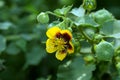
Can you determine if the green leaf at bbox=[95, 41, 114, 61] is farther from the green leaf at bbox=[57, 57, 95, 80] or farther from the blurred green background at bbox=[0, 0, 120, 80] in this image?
the blurred green background at bbox=[0, 0, 120, 80]

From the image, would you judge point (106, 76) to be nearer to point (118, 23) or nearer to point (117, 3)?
point (118, 23)

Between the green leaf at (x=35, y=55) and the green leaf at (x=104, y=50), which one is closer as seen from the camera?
the green leaf at (x=104, y=50)

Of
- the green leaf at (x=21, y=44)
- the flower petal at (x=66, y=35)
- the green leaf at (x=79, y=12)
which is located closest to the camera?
the flower petal at (x=66, y=35)

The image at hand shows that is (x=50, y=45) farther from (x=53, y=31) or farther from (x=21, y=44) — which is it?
(x=21, y=44)

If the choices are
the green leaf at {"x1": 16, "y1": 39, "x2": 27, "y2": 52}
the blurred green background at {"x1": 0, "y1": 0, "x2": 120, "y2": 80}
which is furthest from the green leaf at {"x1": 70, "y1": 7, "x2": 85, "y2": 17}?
the green leaf at {"x1": 16, "y1": 39, "x2": 27, "y2": 52}

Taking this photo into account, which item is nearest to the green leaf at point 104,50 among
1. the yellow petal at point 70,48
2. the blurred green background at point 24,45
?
the yellow petal at point 70,48

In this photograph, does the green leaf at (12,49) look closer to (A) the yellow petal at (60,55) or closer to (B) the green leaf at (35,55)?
(B) the green leaf at (35,55)
